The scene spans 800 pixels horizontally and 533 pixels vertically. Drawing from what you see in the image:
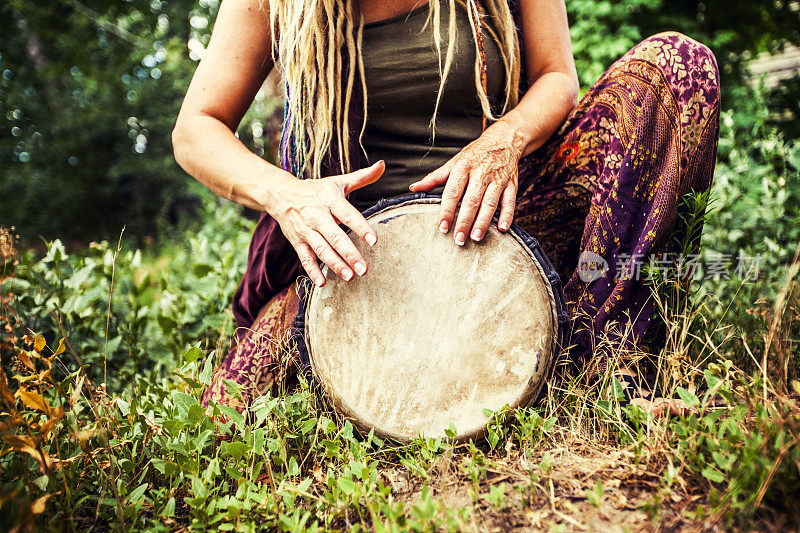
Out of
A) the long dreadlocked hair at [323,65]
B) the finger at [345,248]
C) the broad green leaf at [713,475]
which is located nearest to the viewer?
the broad green leaf at [713,475]

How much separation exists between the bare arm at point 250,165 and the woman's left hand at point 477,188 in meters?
0.19

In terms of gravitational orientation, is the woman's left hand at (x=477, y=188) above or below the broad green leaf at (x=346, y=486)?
above

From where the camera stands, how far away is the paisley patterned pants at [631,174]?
4.65ft

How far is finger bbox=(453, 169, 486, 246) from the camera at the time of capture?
51.0 inches

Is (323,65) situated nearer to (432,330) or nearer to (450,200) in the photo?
(450,200)

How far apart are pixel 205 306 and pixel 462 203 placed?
62.3 inches

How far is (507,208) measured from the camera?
1326 millimetres

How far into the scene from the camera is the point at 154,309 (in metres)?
2.60

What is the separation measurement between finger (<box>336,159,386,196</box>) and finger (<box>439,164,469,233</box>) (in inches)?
7.0

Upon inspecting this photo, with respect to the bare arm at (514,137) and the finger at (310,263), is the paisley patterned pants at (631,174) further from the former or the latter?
the finger at (310,263)

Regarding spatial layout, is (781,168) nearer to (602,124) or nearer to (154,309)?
(602,124)

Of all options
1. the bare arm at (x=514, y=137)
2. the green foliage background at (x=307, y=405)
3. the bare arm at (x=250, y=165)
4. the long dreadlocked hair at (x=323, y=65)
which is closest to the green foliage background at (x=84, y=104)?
the green foliage background at (x=307, y=405)
